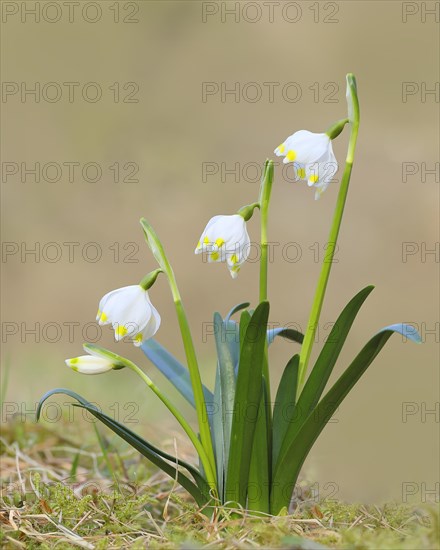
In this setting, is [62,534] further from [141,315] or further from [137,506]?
[141,315]

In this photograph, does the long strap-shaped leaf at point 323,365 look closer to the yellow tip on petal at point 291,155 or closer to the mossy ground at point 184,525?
the mossy ground at point 184,525

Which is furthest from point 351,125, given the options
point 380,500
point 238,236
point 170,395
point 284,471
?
point 170,395

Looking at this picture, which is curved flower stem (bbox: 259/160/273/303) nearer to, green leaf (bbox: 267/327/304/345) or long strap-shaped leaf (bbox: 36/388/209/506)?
green leaf (bbox: 267/327/304/345)

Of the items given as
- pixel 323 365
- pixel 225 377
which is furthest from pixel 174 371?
pixel 323 365

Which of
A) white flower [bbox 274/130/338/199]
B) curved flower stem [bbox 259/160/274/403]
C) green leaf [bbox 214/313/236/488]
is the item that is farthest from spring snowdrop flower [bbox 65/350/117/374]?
white flower [bbox 274/130/338/199]

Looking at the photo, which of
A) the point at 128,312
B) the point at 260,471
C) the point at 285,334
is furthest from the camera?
the point at 285,334

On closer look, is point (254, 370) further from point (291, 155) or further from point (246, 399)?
point (291, 155)
